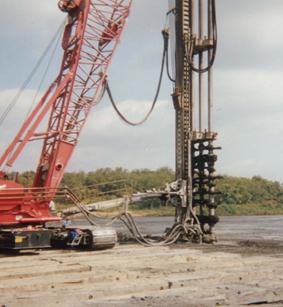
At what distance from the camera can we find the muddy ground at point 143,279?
860cm

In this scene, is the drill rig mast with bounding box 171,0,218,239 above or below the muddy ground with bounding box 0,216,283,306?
above

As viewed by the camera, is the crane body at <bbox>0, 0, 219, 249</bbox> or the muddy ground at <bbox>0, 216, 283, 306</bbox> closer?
the muddy ground at <bbox>0, 216, 283, 306</bbox>

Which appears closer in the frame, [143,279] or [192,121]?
[143,279]

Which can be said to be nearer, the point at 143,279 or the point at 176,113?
the point at 143,279

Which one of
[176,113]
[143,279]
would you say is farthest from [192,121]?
[143,279]

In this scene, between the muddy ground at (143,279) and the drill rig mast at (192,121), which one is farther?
the drill rig mast at (192,121)

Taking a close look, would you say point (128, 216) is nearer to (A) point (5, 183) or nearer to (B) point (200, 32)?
(A) point (5, 183)

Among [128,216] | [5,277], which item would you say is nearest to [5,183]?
[128,216]

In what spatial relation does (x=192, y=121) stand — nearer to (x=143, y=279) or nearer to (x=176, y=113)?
(x=176, y=113)

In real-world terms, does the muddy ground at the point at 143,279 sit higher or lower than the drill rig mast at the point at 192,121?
lower

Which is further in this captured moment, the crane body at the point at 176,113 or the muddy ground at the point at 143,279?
the crane body at the point at 176,113

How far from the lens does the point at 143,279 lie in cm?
1053

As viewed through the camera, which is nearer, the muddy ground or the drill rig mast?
the muddy ground

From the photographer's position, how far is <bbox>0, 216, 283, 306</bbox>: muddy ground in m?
8.60
